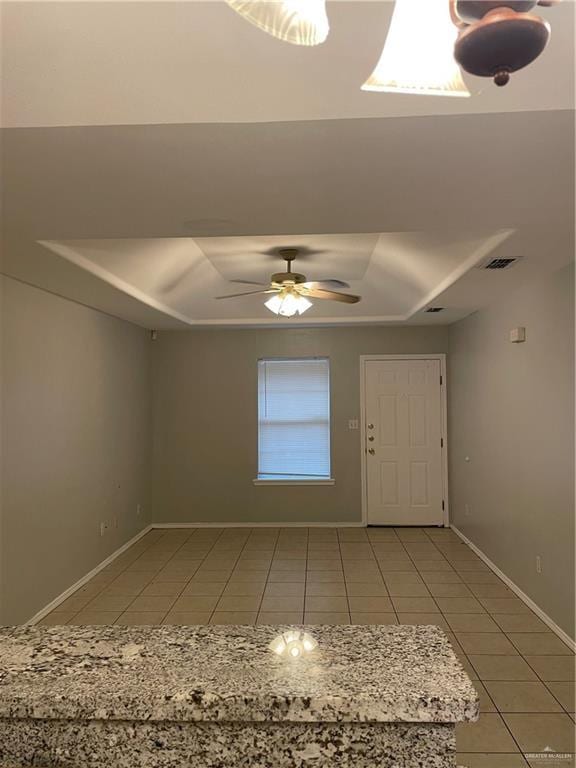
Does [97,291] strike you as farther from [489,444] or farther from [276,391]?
[489,444]

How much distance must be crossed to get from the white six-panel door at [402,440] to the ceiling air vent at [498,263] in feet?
10.4

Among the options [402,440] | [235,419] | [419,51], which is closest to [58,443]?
[235,419]

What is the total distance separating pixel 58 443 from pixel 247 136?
10.9 feet

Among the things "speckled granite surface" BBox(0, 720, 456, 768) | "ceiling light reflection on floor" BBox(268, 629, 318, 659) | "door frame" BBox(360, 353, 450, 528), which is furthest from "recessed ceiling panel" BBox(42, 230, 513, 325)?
"speckled granite surface" BBox(0, 720, 456, 768)

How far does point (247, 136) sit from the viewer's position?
68.6 inches

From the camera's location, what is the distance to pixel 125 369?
5.93m

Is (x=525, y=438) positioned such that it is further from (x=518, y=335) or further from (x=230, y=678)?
(x=230, y=678)

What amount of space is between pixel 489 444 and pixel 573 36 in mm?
4012

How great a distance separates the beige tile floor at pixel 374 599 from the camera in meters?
2.75

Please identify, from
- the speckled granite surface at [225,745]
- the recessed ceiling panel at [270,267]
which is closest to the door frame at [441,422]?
the recessed ceiling panel at [270,267]

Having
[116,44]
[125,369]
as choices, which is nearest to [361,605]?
[125,369]

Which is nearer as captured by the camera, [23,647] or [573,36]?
[23,647]

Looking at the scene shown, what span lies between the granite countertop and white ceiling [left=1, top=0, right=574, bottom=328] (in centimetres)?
142

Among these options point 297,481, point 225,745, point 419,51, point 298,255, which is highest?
point 298,255
